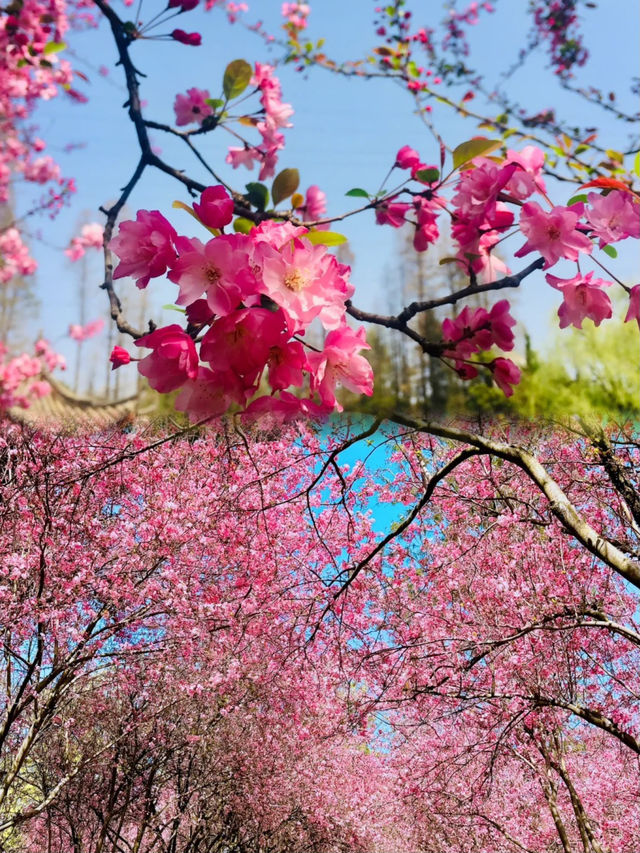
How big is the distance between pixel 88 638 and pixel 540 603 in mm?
4211

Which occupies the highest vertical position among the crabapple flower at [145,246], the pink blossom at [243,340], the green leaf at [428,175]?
the green leaf at [428,175]

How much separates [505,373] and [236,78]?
627mm

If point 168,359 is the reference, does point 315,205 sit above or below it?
above

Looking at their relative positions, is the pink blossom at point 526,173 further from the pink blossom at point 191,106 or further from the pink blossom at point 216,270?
the pink blossom at point 191,106

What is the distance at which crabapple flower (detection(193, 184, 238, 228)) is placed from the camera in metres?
0.62

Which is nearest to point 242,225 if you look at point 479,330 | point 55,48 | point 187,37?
point 479,330

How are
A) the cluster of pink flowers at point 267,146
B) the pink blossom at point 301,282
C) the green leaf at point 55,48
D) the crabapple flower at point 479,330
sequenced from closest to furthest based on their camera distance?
the pink blossom at point 301,282 → the crabapple flower at point 479,330 → the cluster of pink flowers at point 267,146 → the green leaf at point 55,48

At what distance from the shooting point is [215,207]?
618 millimetres

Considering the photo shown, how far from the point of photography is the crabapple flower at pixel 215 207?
62 cm

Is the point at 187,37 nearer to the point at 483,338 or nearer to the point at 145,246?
the point at 145,246

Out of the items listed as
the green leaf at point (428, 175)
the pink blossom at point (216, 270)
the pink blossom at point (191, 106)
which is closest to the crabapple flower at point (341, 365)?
the pink blossom at point (216, 270)

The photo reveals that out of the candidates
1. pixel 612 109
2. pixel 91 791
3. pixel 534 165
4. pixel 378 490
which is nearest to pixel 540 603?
pixel 378 490

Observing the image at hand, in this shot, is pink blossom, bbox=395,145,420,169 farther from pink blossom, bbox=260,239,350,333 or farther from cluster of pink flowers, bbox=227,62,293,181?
pink blossom, bbox=260,239,350,333

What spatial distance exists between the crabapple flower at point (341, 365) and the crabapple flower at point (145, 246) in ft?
0.60
